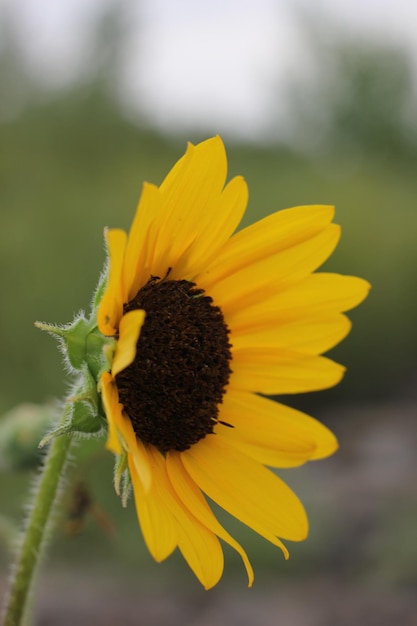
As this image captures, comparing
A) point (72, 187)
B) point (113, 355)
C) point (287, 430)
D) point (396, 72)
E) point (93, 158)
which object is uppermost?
point (396, 72)

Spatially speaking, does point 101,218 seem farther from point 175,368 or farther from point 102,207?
point 175,368

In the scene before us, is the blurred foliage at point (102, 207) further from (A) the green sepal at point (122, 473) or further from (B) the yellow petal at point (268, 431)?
(A) the green sepal at point (122, 473)

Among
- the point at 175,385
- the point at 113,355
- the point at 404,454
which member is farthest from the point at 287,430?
the point at 404,454

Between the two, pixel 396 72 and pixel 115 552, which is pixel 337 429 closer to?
pixel 115 552

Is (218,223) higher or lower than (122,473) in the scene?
higher

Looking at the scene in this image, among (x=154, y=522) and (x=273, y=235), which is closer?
(x=154, y=522)

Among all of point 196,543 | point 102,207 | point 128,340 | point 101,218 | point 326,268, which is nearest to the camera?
point 128,340

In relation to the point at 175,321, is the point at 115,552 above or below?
below

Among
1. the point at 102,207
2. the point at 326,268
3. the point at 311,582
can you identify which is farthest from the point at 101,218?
the point at 311,582
